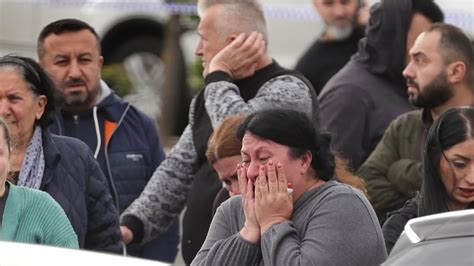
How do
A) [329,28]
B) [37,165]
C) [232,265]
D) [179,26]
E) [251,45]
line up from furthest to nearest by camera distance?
1. [179,26]
2. [329,28]
3. [251,45]
4. [37,165]
5. [232,265]

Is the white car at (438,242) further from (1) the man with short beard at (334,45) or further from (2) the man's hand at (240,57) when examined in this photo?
(1) the man with short beard at (334,45)

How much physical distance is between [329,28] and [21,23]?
7219 millimetres

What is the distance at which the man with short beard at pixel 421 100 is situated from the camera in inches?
281

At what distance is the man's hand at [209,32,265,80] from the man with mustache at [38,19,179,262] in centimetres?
81

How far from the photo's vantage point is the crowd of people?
5457 millimetres

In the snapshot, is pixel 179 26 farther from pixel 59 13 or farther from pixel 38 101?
pixel 38 101

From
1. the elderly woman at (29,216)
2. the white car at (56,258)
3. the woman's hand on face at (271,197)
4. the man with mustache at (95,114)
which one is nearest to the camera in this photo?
the white car at (56,258)

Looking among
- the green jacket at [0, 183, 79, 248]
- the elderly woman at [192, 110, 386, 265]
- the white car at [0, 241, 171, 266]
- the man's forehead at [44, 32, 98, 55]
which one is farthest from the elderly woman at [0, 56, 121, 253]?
the white car at [0, 241, 171, 266]

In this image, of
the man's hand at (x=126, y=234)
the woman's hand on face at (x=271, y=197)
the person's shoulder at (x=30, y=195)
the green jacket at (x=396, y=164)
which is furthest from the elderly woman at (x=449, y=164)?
the man's hand at (x=126, y=234)

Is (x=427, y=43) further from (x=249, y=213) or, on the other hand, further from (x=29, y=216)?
(x=29, y=216)

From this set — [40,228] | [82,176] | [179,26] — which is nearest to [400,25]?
[82,176]

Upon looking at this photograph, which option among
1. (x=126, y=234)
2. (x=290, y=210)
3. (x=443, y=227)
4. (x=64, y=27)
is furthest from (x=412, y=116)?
(x=443, y=227)

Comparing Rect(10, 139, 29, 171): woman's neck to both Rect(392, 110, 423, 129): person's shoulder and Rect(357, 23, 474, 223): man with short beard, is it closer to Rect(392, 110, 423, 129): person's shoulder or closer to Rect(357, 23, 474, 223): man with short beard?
Rect(357, 23, 474, 223): man with short beard

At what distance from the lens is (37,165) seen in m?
6.57
